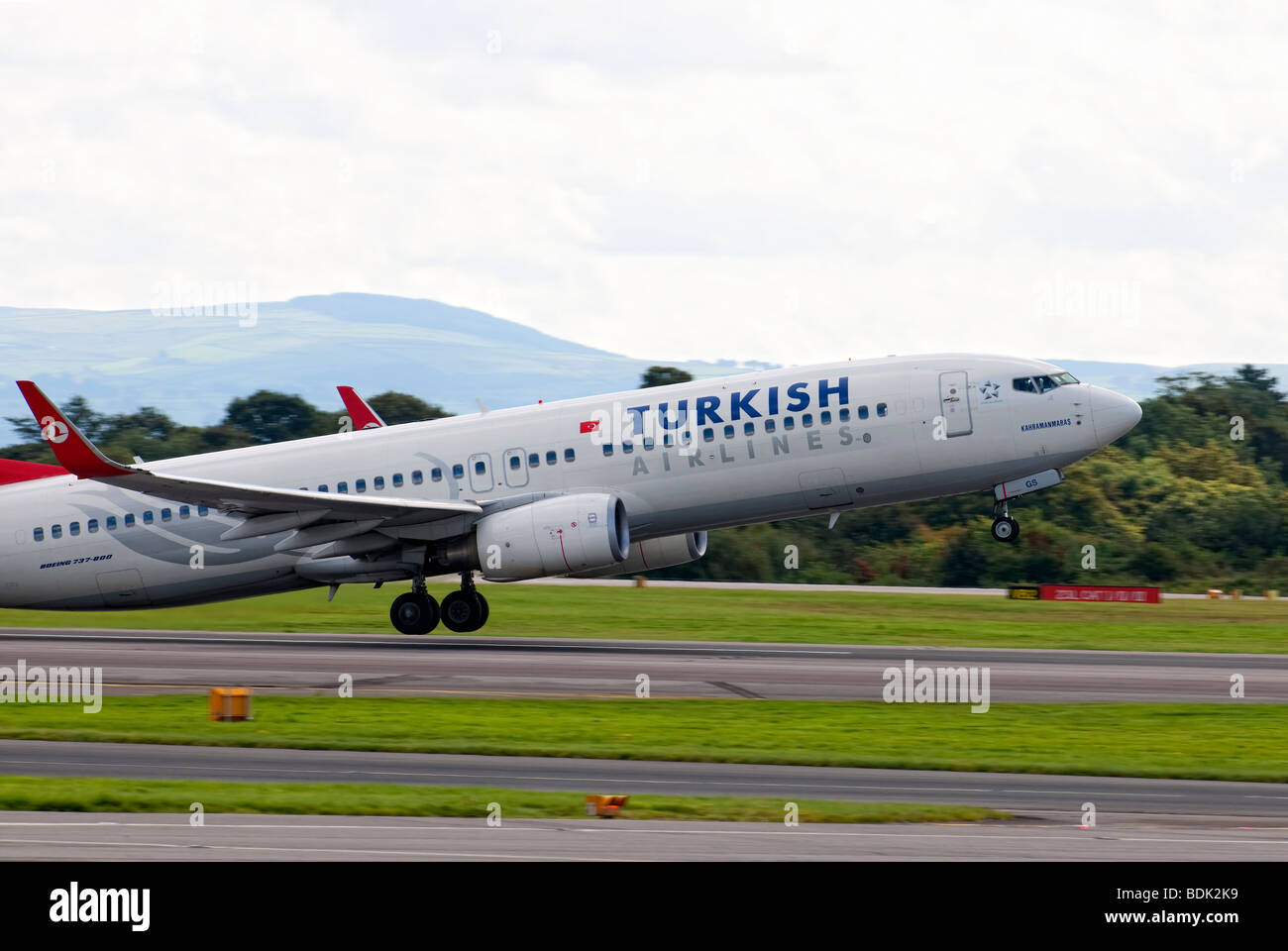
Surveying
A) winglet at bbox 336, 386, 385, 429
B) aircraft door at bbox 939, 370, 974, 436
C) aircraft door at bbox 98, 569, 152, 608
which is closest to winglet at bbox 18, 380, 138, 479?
aircraft door at bbox 98, 569, 152, 608

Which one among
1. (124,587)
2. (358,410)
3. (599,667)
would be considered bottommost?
(599,667)

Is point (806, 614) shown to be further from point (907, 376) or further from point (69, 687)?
point (69, 687)

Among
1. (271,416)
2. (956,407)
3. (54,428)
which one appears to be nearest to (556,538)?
(956,407)

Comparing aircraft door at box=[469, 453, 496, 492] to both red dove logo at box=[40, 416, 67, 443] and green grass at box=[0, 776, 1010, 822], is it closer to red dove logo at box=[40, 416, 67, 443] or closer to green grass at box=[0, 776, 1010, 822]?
red dove logo at box=[40, 416, 67, 443]

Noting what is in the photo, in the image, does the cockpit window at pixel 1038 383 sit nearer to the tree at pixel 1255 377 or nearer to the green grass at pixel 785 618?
the green grass at pixel 785 618

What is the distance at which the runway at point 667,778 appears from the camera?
18391mm

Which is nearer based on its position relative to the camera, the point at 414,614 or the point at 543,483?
the point at 543,483

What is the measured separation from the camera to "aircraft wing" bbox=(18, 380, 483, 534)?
103 ft

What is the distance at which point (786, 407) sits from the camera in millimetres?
34656

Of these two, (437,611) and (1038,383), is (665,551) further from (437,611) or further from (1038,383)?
(1038,383)

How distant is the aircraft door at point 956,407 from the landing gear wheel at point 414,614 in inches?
506

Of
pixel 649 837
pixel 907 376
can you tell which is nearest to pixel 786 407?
pixel 907 376

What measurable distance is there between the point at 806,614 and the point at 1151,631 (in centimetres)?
1031

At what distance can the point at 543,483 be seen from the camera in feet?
117
